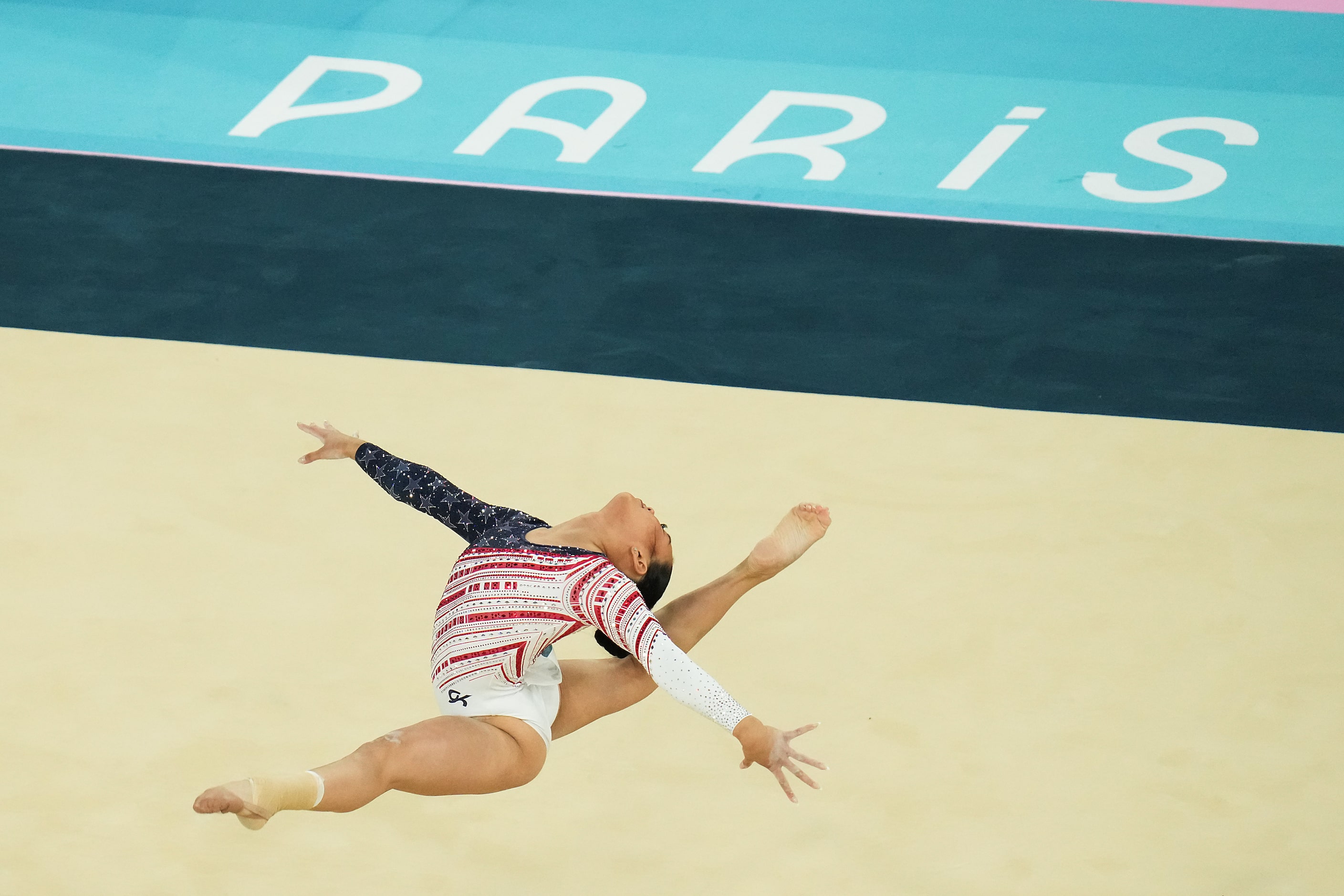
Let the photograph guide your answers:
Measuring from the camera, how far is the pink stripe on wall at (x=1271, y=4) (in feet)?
30.3

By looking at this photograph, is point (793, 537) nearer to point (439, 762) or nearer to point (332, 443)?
point (439, 762)

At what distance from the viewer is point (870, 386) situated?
20.8 ft

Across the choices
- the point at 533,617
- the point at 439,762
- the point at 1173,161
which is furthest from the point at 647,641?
the point at 1173,161

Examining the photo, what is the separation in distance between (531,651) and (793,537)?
2.66 ft

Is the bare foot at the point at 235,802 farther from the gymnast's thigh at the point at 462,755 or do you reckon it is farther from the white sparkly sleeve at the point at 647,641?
the white sparkly sleeve at the point at 647,641

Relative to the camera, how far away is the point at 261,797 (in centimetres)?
389

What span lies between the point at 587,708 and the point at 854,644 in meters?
0.85

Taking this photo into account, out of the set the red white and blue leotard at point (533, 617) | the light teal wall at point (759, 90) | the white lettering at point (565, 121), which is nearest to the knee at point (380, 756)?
the red white and blue leotard at point (533, 617)

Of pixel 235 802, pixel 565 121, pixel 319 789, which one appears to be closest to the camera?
pixel 235 802

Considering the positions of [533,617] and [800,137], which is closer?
[533,617]

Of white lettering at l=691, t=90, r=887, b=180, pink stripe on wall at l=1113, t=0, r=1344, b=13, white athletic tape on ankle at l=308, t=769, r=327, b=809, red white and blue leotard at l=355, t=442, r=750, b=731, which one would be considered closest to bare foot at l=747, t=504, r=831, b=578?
red white and blue leotard at l=355, t=442, r=750, b=731

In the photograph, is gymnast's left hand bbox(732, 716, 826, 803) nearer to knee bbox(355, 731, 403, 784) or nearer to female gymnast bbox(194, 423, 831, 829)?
female gymnast bbox(194, 423, 831, 829)

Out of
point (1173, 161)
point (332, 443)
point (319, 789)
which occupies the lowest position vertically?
point (319, 789)

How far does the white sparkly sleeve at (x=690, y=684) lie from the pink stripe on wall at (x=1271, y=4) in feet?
21.1
